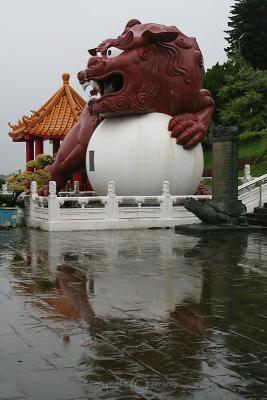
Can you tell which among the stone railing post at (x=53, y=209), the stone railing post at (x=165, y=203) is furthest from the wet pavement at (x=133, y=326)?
the stone railing post at (x=165, y=203)

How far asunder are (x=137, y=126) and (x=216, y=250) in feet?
24.5

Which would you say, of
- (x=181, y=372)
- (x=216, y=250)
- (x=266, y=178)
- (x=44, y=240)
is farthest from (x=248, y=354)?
(x=266, y=178)

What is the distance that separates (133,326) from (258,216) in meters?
11.9

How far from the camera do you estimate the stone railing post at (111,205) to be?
1636cm

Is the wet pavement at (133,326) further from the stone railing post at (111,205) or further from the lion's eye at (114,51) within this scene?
the lion's eye at (114,51)

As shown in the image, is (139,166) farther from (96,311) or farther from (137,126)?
(96,311)

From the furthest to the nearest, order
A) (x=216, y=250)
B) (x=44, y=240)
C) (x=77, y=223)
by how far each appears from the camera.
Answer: (x=77, y=223) < (x=44, y=240) < (x=216, y=250)

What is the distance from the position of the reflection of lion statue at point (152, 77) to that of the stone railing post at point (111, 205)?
2.51 meters

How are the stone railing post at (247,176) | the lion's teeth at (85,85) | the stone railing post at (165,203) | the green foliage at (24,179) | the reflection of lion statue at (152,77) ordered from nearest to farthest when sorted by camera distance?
1. the stone railing post at (165,203)
2. the reflection of lion statue at (152,77)
3. the green foliage at (24,179)
4. the lion's teeth at (85,85)
5. the stone railing post at (247,176)

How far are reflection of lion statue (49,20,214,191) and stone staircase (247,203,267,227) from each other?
2.79 meters

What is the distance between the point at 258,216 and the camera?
16.5 m

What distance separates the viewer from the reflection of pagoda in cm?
2662

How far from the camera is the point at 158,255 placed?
10.1m

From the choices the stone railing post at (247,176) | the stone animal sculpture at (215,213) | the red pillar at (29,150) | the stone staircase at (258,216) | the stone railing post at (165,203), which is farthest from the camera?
the red pillar at (29,150)
